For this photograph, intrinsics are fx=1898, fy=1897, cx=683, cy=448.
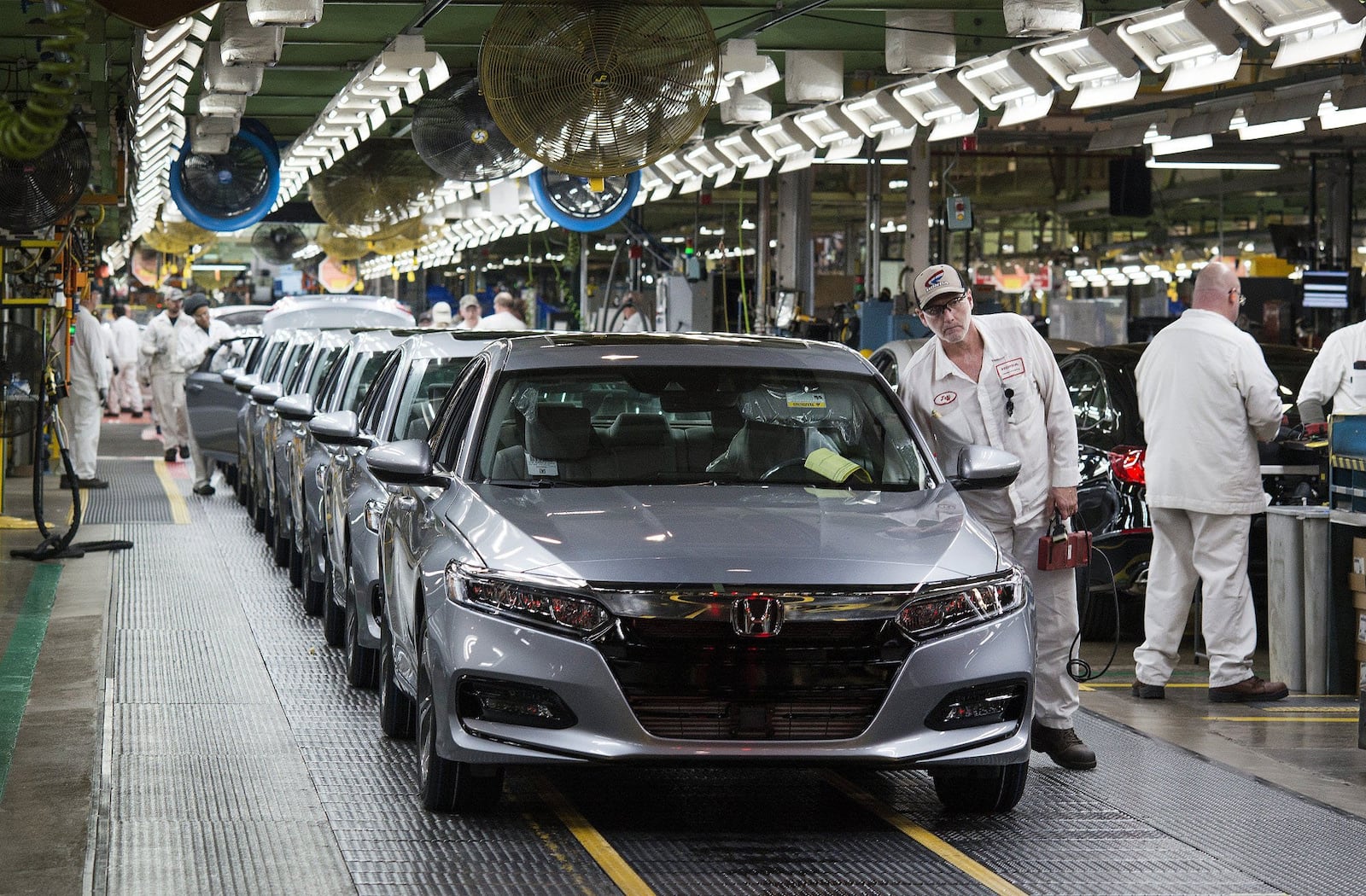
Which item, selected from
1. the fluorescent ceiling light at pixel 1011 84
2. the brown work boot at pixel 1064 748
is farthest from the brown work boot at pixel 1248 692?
the fluorescent ceiling light at pixel 1011 84

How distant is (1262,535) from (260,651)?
17.7ft

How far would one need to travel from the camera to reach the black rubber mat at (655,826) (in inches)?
217

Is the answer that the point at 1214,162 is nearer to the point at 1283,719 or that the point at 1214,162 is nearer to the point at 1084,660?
the point at 1084,660

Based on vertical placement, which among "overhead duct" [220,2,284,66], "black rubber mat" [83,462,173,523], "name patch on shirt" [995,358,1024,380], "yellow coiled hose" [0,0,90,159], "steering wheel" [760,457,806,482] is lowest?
"black rubber mat" [83,462,173,523]

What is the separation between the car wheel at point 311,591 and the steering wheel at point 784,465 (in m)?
4.96

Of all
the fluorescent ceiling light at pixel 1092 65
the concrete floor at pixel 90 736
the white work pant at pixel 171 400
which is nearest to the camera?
the concrete floor at pixel 90 736

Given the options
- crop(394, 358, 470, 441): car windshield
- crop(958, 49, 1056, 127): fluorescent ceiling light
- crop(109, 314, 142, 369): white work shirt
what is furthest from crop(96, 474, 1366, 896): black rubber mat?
crop(109, 314, 142, 369): white work shirt

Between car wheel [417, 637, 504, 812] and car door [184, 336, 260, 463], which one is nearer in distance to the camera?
car wheel [417, 637, 504, 812]

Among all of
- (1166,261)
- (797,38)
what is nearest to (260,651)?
(797,38)

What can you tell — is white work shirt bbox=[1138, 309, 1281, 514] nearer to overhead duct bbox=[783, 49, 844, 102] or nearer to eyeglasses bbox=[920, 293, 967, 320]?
eyeglasses bbox=[920, 293, 967, 320]

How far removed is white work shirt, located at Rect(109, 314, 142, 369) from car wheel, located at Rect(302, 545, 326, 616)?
2333cm

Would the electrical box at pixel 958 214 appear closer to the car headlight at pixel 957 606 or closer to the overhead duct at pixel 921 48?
the overhead duct at pixel 921 48

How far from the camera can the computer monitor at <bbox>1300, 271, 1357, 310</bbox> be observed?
2777 cm

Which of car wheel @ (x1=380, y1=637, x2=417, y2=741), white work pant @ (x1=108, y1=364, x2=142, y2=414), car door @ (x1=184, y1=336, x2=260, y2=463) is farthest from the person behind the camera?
white work pant @ (x1=108, y1=364, x2=142, y2=414)
